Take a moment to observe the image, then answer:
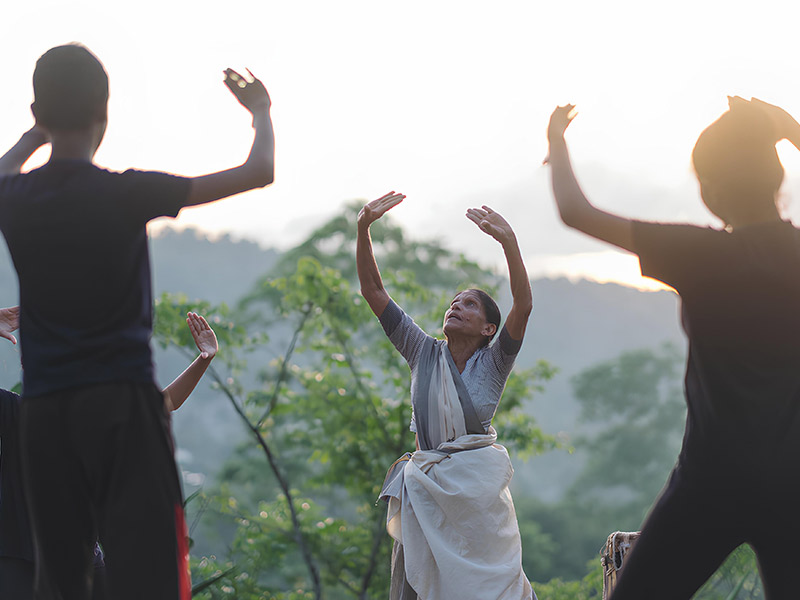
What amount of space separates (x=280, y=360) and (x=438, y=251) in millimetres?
10350

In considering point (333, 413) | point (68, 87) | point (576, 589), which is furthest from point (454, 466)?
point (333, 413)

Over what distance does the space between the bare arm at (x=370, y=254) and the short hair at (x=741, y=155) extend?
1.63 m

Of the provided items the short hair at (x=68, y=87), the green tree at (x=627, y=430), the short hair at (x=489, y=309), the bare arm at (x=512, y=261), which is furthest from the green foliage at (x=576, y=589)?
the green tree at (x=627, y=430)

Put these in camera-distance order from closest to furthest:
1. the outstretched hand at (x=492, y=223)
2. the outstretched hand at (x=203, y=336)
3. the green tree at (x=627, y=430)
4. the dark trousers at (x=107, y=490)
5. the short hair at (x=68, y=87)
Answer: the dark trousers at (x=107, y=490)
the short hair at (x=68, y=87)
the outstretched hand at (x=203, y=336)
the outstretched hand at (x=492, y=223)
the green tree at (x=627, y=430)

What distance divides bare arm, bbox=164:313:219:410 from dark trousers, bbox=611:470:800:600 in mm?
1676

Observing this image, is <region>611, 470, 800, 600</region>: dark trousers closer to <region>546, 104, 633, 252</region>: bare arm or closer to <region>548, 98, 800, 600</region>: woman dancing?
<region>548, 98, 800, 600</region>: woman dancing

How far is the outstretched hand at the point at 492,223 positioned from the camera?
3234 mm

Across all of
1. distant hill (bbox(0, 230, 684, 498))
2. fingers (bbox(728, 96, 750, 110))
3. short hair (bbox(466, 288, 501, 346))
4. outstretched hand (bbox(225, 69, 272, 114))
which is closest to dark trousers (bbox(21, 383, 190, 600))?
outstretched hand (bbox(225, 69, 272, 114))

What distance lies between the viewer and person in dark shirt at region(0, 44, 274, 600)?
5.17ft

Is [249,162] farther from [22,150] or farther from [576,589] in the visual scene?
[576,589]

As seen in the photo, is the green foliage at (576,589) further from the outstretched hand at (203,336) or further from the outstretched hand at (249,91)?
the outstretched hand at (249,91)

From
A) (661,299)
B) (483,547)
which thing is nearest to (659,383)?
(661,299)

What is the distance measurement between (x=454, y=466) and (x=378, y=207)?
1107 mm

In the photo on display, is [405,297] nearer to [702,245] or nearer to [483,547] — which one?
[483,547]
